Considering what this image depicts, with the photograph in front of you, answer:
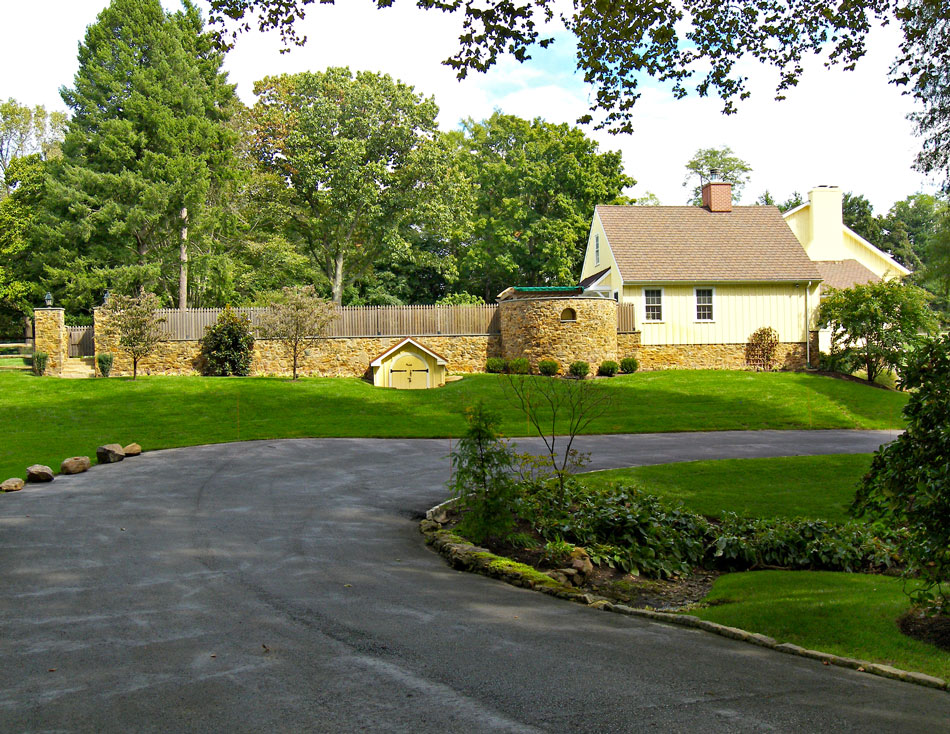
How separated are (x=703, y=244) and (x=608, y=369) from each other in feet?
30.5

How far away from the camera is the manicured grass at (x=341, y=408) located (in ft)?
69.7

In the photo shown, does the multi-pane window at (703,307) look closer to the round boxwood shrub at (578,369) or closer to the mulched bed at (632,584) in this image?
the round boxwood shrub at (578,369)

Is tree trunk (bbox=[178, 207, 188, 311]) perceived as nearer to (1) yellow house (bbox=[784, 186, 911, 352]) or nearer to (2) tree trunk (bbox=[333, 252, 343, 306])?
(2) tree trunk (bbox=[333, 252, 343, 306])

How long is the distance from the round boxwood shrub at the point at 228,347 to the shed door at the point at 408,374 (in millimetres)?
6284

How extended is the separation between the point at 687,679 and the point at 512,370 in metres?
27.3

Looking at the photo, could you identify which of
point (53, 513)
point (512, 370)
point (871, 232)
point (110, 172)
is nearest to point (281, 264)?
point (110, 172)

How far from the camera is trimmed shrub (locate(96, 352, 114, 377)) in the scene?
3109 centimetres

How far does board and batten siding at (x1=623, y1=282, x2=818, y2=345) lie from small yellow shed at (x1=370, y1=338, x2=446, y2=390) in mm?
9359

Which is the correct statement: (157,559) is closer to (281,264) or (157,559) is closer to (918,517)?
(918,517)

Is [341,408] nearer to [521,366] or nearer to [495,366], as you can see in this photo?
[521,366]

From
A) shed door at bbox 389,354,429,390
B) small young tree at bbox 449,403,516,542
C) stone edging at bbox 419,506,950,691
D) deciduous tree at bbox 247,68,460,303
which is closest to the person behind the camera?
stone edging at bbox 419,506,950,691

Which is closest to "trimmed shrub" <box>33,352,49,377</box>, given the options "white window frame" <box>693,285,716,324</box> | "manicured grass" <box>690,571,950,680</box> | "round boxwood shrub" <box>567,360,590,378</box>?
"round boxwood shrub" <box>567,360,590,378</box>

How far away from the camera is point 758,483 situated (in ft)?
46.0

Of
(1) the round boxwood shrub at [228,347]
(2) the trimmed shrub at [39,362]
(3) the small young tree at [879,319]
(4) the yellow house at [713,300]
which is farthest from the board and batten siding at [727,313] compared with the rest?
(2) the trimmed shrub at [39,362]
